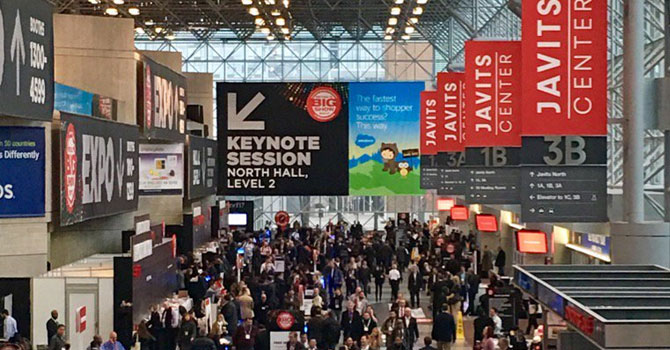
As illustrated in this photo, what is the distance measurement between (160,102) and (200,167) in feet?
19.9

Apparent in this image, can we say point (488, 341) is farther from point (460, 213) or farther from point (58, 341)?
point (460, 213)

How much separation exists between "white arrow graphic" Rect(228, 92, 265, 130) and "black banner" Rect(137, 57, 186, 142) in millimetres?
1314

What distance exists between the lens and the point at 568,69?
11.2 metres

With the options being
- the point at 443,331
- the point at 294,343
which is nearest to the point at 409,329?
the point at 443,331

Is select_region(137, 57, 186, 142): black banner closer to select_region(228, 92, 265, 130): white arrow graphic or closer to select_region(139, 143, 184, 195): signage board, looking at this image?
select_region(139, 143, 184, 195): signage board

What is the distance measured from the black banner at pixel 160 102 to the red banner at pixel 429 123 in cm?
659

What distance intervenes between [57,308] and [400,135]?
2113cm

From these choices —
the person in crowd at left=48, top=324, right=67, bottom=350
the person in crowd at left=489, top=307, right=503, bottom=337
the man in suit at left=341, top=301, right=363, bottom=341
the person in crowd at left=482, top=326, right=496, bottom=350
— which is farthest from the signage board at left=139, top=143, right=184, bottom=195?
the person in crowd at left=482, top=326, right=496, bottom=350

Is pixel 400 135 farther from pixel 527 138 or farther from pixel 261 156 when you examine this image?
pixel 527 138

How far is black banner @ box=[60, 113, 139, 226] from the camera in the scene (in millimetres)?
19625

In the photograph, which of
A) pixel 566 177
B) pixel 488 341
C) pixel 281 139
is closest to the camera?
pixel 566 177

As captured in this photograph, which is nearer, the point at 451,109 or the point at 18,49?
the point at 18,49

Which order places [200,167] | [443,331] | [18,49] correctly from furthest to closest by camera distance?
1. [200,167]
2. [443,331]
3. [18,49]

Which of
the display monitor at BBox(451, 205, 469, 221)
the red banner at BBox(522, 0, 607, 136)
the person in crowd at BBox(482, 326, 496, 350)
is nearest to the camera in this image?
the red banner at BBox(522, 0, 607, 136)
